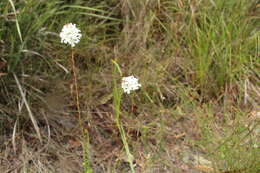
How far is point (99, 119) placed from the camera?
2080 mm

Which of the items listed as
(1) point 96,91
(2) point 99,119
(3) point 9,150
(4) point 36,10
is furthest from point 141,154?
(4) point 36,10

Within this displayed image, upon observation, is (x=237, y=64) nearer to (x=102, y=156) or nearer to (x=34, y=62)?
(x=102, y=156)

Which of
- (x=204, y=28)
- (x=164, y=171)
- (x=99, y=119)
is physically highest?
(x=204, y=28)

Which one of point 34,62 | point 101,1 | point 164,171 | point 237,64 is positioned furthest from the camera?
point 101,1

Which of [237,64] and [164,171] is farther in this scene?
[237,64]

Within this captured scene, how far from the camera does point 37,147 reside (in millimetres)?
1917

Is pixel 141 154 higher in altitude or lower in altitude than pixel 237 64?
lower

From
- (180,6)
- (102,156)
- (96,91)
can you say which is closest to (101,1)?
(180,6)

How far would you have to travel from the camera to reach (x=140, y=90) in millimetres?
2189

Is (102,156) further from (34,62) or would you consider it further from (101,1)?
(101,1)

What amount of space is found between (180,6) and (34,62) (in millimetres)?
901

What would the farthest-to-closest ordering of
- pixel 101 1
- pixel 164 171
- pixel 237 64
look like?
pixel 101 1
pixel 237 64
pixel 164 171

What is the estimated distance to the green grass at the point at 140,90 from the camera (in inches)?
74.1

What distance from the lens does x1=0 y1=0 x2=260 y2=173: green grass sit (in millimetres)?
1882
